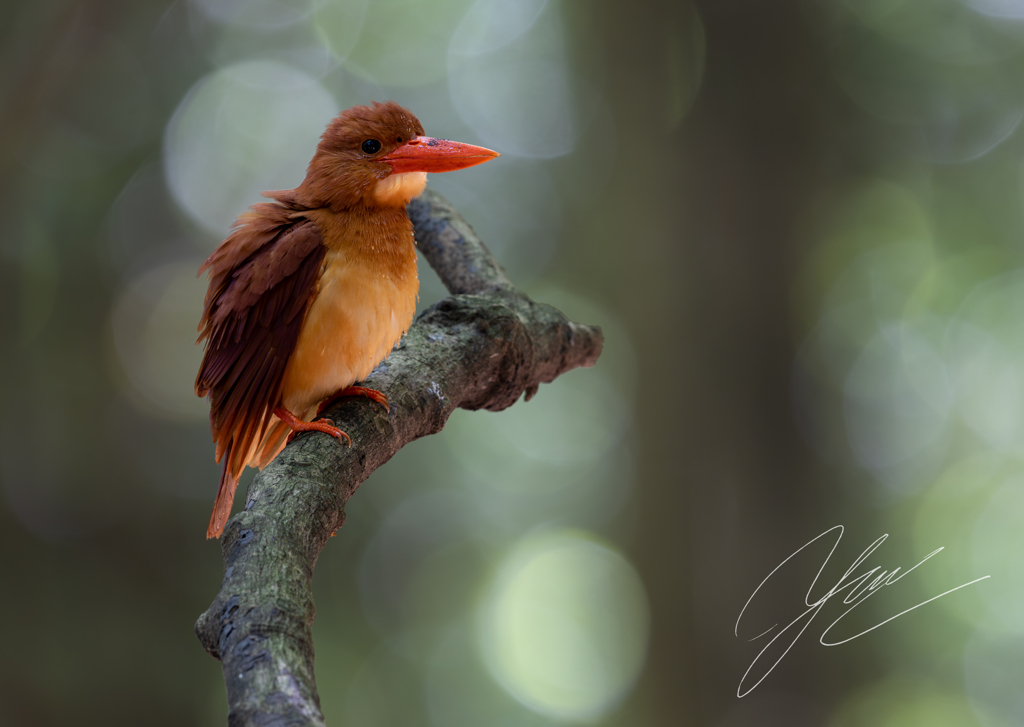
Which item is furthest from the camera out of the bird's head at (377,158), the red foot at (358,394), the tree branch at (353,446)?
the bird's head at (377,158)

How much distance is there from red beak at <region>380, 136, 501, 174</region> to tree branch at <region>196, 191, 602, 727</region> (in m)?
0.31

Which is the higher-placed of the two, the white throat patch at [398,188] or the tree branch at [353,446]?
the white throat patch at [398,188]

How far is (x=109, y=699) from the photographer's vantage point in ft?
11.4

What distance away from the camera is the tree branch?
0.85m

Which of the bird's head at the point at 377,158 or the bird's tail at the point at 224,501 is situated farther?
the bird's head at the point at 377,158

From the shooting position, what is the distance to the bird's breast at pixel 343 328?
1.57 meters

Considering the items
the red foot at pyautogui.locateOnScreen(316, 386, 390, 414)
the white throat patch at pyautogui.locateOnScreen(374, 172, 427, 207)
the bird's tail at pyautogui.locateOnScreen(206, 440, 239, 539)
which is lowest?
the bird's tail at pyautogui.locateOnScreen(206, 440, 239, 539)

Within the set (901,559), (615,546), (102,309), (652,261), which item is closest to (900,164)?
(652,261)

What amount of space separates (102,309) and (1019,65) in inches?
174

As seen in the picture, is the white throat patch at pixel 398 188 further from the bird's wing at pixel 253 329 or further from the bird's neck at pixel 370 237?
the bird's wing at pixel 253 329

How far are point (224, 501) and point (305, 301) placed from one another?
48 centimetres
